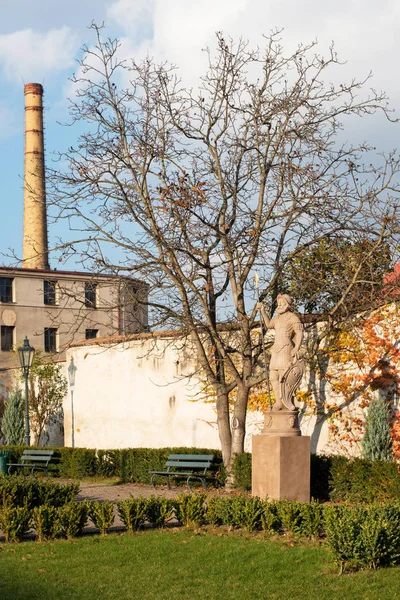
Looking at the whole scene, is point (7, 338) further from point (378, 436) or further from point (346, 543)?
point (346, 543)

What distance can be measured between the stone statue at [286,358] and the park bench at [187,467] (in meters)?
3.46

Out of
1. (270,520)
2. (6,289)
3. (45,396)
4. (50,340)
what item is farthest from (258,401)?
(50,340)

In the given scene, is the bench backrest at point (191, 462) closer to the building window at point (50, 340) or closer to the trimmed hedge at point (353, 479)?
the trimmed hedge at point (353, 479)

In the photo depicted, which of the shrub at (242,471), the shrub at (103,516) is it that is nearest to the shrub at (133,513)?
the shrub at (103,516)

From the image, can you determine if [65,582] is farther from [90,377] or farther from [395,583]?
[90,377]

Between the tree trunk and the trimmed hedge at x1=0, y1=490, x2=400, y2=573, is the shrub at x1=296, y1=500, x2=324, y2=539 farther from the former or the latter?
the tree trunk

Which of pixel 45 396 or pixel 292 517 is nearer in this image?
Result: pixel 292 517

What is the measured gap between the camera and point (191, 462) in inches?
727

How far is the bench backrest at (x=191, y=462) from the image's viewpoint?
18.0 meters

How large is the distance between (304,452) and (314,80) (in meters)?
7.87

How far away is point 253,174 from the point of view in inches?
729

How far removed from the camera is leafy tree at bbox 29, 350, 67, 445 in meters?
29.6

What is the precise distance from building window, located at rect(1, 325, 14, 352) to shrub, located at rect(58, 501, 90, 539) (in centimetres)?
3482

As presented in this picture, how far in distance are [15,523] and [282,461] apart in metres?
4.59
